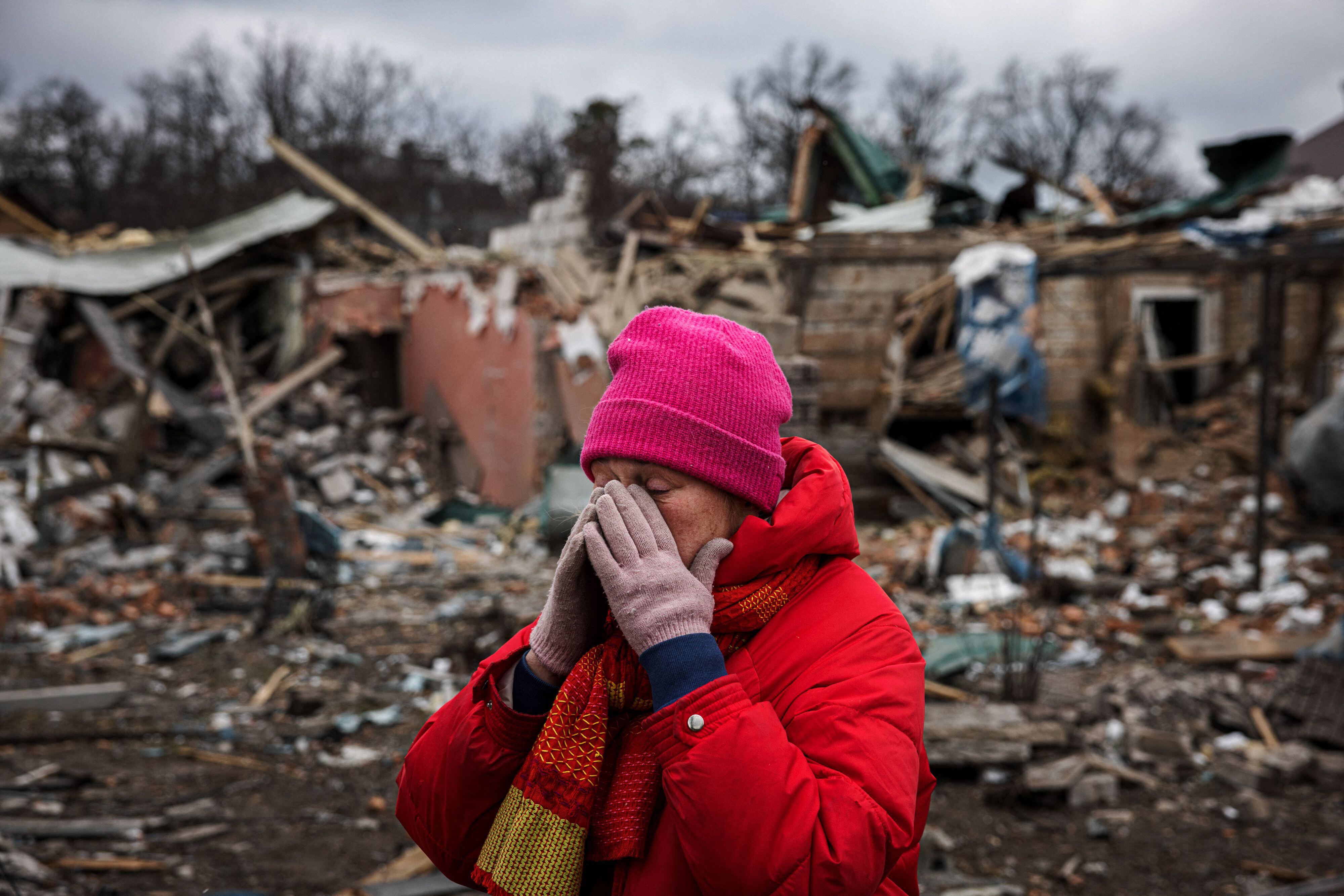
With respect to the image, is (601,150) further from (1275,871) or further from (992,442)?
(1275,871)

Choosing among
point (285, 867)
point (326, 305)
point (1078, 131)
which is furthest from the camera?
point (1078, 131)

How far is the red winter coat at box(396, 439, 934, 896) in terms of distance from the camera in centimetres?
112

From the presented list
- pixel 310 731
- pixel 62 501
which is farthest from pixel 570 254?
pixel 310 731

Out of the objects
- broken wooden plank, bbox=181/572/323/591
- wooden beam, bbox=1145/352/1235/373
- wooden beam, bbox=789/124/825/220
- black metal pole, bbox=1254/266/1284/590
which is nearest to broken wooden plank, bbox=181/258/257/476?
broken wooden plank, bbox=181/572/323/591

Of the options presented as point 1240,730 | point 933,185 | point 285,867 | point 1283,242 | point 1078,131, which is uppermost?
point 1078,131

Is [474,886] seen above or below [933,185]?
below

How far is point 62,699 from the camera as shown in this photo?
592 centimetres

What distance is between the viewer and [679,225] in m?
12.8

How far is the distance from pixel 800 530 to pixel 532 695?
483 millimetres

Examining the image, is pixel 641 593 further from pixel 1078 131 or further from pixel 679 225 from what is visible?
pixel 1078 131

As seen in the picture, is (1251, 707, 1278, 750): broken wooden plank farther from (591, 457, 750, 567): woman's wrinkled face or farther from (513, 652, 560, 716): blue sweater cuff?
(513, 652, 560, 716): blue sweater cuff

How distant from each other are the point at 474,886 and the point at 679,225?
1205 centimetres

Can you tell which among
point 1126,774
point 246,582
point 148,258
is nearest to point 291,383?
point 148,258

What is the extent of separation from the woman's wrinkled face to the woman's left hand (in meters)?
0.07
